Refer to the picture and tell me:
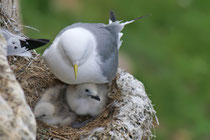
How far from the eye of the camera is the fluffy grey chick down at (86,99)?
111 inches

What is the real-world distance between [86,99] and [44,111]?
14.9 inches

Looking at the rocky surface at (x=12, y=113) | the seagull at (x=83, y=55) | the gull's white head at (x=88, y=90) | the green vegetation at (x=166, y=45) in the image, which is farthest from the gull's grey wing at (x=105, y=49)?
the green vegetation at (x=166, y=45)

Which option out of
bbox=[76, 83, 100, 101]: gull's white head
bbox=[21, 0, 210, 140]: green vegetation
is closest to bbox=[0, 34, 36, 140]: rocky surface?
bbox=[76, 83, 100, 101]: gull's white head

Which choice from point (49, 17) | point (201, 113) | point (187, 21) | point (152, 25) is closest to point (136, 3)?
point (152, 25)

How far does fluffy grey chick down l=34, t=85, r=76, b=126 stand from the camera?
8.80 ft

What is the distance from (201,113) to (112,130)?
2.64 m

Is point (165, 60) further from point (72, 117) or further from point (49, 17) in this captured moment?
point (72, 117)

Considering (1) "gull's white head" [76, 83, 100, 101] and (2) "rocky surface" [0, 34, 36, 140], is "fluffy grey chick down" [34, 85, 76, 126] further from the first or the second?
(2) "rocky surface" [0, 34, 36, 140]

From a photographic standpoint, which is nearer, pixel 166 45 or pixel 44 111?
pixel 44 111

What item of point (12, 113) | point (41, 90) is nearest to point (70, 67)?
point (41, 90)

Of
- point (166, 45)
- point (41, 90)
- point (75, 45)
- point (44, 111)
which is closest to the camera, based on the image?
point (75, 45)

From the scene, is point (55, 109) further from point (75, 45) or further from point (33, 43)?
point (75, 45)

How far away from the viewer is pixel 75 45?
240 cm

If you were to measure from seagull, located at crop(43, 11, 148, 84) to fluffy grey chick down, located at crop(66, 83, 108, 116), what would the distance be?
0.14 metres
